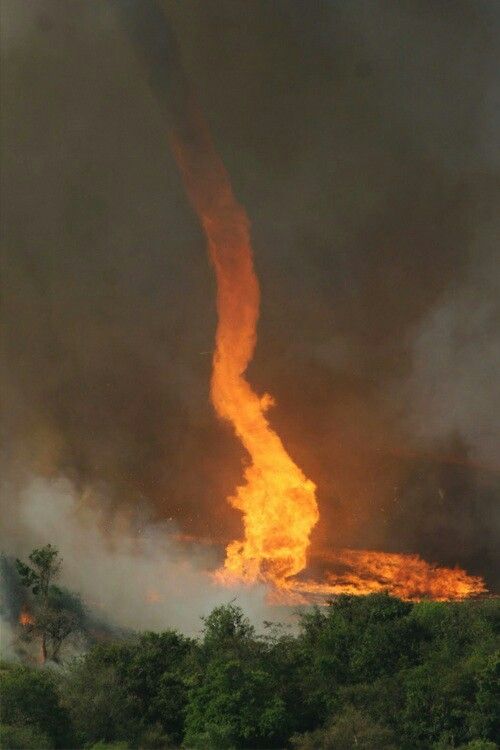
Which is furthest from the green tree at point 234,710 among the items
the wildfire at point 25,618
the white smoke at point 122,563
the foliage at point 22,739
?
the wildfire at point 25,618

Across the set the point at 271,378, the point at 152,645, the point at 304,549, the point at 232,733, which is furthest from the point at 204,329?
the point at 232,733

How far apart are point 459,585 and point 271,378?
12.6 meters

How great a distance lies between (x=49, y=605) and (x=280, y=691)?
15881 millimetres

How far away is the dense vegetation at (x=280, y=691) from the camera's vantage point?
2511 cm

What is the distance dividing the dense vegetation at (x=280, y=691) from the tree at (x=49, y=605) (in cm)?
976

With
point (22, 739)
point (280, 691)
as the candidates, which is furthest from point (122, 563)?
point (22, 739)

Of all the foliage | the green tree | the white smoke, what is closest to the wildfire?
the white smoke

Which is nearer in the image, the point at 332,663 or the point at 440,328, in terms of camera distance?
the point at 332,663

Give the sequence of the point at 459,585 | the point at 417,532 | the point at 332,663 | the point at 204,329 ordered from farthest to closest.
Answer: the point at 204,329 → the point at 417,532 → the point at 459,585 → the point at 332,663

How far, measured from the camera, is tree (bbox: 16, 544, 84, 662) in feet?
130

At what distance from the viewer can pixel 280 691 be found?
27359mm

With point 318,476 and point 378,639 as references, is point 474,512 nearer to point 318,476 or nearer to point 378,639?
point 318,476

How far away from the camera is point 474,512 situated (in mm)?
47562

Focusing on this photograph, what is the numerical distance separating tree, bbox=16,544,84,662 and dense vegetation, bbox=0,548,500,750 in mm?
9756
